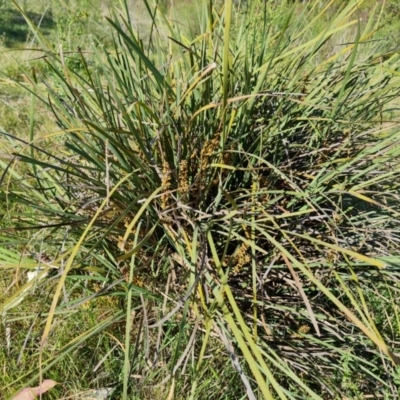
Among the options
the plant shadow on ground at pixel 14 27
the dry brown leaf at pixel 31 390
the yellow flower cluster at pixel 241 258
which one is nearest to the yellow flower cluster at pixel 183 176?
the yellow flower cluster at pixel 241 258

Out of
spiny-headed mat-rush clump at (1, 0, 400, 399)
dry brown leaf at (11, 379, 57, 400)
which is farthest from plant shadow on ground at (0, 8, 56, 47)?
dry brown leaf at (11, 379, 57, 400)

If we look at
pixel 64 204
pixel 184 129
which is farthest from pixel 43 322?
pixel 184 129

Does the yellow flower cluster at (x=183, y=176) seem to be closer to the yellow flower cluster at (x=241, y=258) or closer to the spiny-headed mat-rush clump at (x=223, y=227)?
the spiny-headed mat-rush clump at (x=223, y=227)

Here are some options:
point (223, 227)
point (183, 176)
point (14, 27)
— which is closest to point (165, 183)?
point (183, 176)

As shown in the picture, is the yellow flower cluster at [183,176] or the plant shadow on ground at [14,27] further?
the plant shadow on ground at [14,27]

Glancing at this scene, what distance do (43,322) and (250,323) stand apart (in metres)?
0.47

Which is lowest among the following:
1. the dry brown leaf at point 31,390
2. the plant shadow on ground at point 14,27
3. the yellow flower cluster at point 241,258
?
the dry brown leaf at point 31,390

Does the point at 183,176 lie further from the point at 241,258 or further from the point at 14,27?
the point at 14,27

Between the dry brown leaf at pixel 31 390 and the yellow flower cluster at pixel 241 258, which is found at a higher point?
the yellow flower cluster at pixel 241 258

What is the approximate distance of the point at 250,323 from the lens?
3.36ft

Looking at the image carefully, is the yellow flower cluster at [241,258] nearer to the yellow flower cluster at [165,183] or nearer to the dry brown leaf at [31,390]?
the yellow flower cluster at [165,183]

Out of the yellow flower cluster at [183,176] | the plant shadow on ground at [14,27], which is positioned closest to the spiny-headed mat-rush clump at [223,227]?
the yellow flower cluster at [183,176]

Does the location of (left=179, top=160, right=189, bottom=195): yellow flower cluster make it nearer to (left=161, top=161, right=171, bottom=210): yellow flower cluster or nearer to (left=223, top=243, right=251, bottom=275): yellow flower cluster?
(left=161, top=161, right=171, bottom=210): yellow flower cluster

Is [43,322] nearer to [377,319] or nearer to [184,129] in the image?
[184,129]
